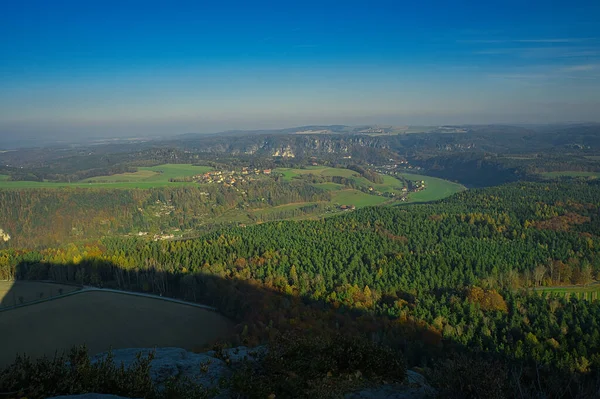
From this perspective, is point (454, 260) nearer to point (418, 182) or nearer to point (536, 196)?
point (536, 196)

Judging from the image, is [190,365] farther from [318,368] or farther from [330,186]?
[330,186]

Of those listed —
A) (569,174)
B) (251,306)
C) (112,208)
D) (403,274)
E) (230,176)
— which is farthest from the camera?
(230,176)

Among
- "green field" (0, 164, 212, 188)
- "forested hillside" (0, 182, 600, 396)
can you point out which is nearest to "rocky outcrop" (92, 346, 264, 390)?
"forested hillside" (0, 182, 600, 396)

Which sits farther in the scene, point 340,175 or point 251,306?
point 340,175

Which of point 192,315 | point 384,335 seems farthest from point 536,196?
point 192,315

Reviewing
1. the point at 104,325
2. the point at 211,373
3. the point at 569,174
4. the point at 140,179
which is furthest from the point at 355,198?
the point at 211,373

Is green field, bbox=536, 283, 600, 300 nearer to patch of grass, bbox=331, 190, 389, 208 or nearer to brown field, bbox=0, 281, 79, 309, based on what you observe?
brown field, bbox=0, 281, 79, 309

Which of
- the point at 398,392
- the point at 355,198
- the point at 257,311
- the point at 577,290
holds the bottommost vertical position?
the point at 355,198
